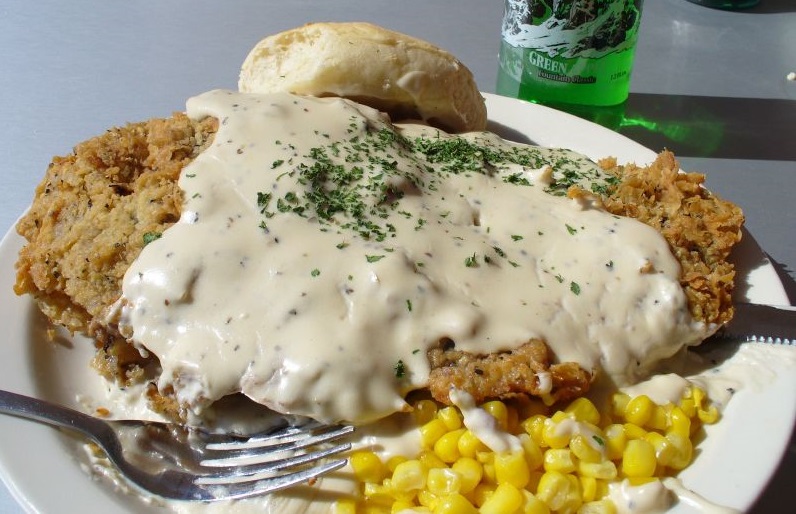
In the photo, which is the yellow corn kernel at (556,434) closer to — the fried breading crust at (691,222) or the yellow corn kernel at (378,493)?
the yellow corn kernel at (378,493)

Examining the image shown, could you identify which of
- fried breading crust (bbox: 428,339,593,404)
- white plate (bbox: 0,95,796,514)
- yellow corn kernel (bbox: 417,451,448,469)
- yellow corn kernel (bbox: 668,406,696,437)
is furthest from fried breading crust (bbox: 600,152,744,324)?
yellow corn kernel (bbox: 417,451,448,469)

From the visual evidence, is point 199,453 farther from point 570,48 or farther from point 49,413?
point 570,48

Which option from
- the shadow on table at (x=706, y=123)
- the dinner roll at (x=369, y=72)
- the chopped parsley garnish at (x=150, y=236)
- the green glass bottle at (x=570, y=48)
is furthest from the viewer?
the shadow on table at (x=706, y=123)

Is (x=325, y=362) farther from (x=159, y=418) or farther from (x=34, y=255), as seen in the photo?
(x=34, y=255)

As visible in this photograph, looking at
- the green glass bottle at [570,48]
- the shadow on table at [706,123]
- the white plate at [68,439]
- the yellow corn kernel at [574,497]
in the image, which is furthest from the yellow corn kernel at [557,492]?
the shadow on table at [706,123]


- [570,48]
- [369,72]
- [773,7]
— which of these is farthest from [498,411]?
[773,7]

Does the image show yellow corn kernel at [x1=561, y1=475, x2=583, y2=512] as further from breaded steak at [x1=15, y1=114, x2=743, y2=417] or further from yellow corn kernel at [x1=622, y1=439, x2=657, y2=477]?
breaded steak at [x1=15, y1=114, x2=743, y2=417]
